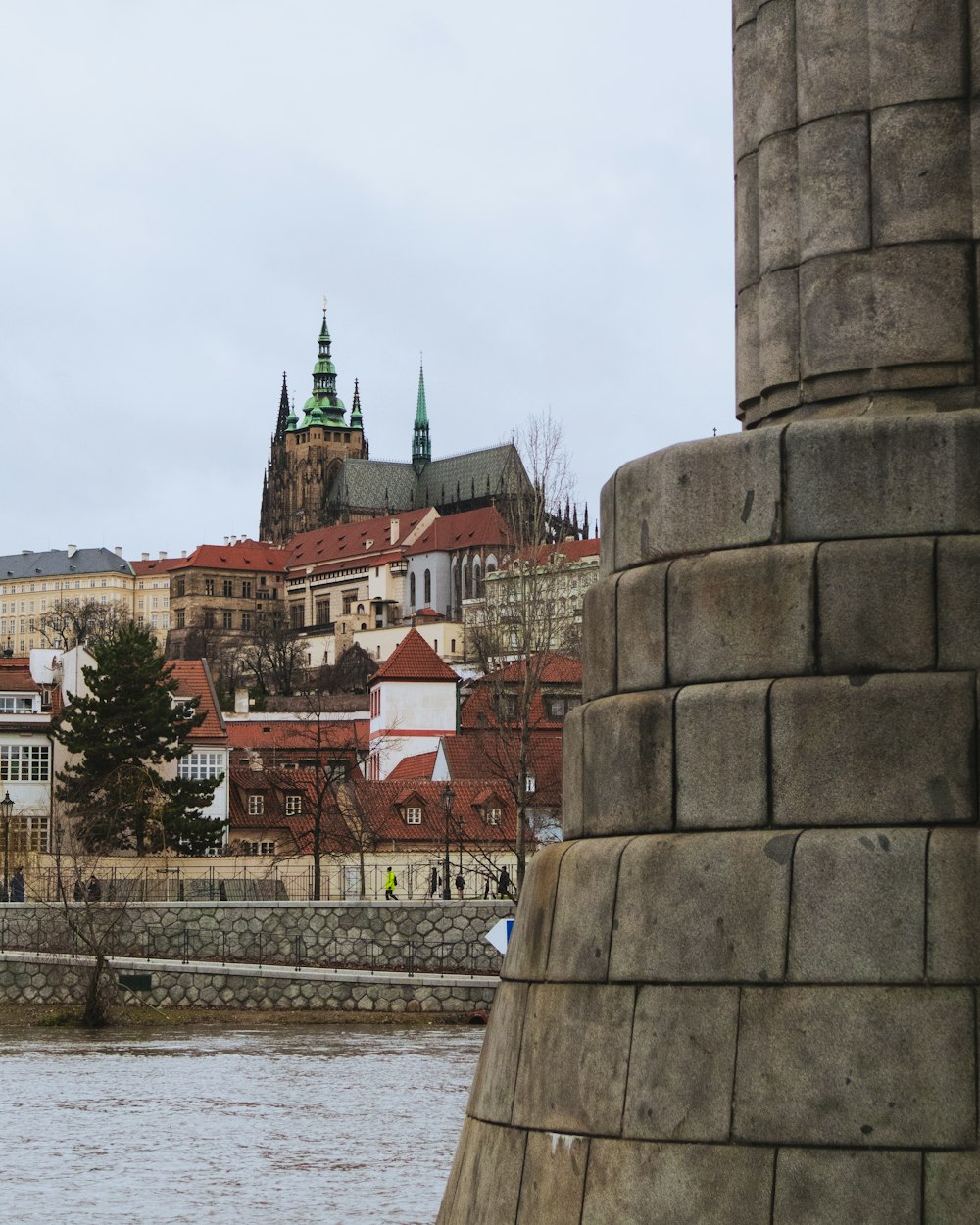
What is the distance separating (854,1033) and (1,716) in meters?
65.0

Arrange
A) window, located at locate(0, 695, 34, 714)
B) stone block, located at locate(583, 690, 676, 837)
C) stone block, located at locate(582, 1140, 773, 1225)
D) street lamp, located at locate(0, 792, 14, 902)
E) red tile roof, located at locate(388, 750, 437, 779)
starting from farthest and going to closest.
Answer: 1. red tile roof, located at locate(388, 750, 437, 779)
2. window, located at locate(0, 695, 34, 714)
3. street lamp, located at locate(0, 792, 14, 902)
4. stone block, located at locate(583, 690, 676, 837)
5. stone block, located at locate(582, 1140, 773, 1225)

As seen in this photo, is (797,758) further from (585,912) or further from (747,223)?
(747,223)

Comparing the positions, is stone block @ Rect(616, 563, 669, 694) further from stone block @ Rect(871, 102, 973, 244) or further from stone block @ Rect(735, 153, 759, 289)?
stone block @ Rect(871, 102, 973, 244)

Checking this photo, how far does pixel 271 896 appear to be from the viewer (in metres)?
60.0

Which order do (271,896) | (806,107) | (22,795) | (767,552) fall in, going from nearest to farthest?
1. (767,552)
2. (806,107)
3. (271,896)
4. (22,795)

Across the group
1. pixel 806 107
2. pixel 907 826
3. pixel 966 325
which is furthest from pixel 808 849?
pixel 806 107

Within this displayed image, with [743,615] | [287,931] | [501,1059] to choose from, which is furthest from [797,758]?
[287,931]

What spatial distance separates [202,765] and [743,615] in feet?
211

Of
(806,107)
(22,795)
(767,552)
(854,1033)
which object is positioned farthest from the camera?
(22,795)

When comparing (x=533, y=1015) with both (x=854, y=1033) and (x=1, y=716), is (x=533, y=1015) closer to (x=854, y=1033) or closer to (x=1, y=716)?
(x=854, y=1033)

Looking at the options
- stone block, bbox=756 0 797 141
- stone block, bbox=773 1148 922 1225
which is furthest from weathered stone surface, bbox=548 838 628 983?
stone block, bbox=756 0 797 141

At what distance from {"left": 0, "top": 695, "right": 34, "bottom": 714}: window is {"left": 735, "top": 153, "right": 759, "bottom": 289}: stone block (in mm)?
64309

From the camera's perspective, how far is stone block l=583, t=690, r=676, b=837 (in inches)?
350

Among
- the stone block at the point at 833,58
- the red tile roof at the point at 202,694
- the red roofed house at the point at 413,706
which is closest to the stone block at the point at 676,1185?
the stone block at the point at 833,58
